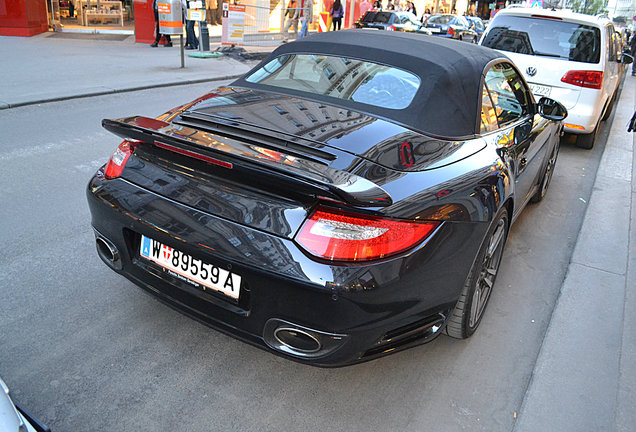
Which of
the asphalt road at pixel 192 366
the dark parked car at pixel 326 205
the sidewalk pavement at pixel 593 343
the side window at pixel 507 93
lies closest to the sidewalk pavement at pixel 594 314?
the sidewalk pavement at pixel 593 343

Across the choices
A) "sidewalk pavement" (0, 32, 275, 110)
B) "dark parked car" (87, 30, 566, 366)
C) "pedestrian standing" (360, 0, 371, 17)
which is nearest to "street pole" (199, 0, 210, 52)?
"sidewalk pavement" (0, 32, 275, 110)

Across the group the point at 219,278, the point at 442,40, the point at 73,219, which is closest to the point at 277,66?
the point at 442,40

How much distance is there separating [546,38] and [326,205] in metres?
6.57

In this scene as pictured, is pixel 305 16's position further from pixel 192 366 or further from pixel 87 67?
pixel 192 366

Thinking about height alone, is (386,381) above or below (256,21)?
below

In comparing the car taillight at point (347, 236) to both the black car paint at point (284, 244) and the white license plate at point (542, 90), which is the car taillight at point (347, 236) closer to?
the black car paint at point (284, 244)

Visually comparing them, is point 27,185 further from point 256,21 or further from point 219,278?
point 256,21

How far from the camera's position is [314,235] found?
2180mm

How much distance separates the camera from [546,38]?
745 cm

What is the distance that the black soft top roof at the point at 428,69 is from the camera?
3.00 meters

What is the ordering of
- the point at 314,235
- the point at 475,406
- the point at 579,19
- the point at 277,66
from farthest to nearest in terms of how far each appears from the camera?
the point at 579,19
the point at 277,66
the point at 475,406
the point at 314,235

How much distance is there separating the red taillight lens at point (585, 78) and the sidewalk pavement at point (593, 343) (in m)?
2.55

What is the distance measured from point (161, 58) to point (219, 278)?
1266 cm

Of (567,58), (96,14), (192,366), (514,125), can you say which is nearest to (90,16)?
(96,14)
